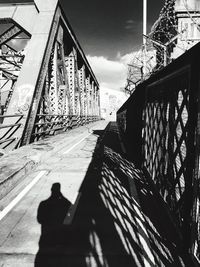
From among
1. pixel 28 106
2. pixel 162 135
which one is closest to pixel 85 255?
pixel 162 135

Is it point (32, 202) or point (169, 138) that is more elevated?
point (169, 138)

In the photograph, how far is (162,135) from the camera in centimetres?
602

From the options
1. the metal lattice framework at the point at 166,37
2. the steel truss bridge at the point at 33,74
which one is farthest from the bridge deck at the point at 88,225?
the metal lattice framework at the point at 166,37

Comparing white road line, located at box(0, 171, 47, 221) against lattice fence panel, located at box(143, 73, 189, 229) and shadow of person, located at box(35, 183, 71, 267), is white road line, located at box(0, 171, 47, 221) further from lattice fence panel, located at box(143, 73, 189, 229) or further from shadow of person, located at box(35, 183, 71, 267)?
lattice fence panel, located at box(143, 73, 189, 229)

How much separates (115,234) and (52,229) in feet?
3.54

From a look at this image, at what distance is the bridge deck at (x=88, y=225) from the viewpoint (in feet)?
11.5

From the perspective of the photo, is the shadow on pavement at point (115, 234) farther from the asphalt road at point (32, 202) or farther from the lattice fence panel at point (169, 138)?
the lattice fence panel at point (169, 138)

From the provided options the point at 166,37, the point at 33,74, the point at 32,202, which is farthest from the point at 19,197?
the point at 166,37

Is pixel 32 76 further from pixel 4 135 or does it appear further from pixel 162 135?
pixel 162 135

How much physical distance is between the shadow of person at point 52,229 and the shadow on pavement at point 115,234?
1 cm

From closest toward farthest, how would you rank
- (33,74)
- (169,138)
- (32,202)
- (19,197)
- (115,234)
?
(115,234), (169,138), (32,202), (19,197), (33,74)

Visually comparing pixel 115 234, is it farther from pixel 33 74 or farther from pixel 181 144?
pixel 33 74

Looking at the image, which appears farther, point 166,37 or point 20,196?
point 166,37

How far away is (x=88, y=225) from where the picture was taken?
4512 mm
